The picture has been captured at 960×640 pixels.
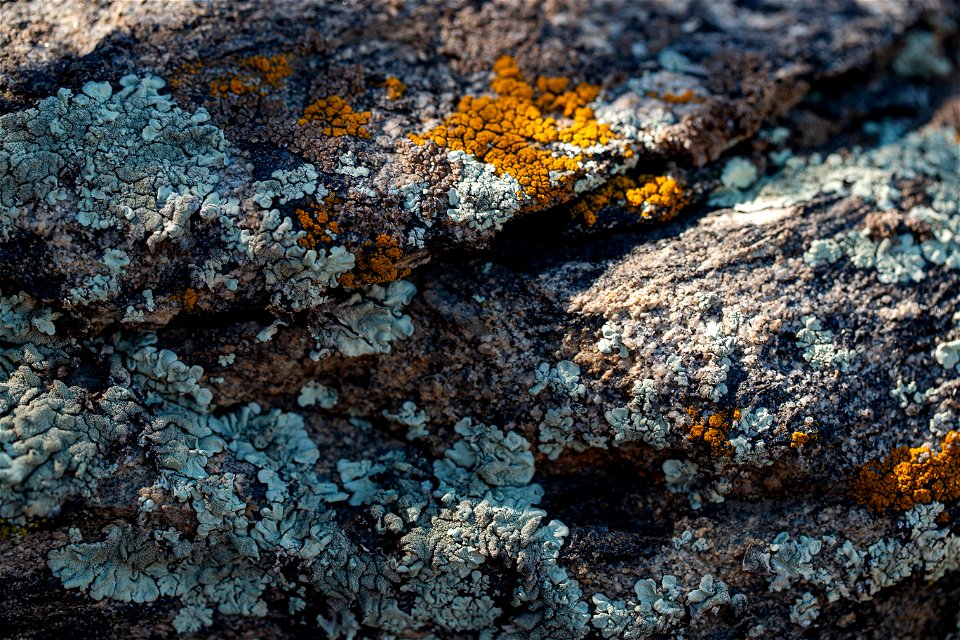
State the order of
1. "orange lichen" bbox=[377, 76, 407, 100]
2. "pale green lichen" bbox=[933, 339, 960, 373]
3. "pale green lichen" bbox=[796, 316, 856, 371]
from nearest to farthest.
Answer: "pale green lichen" bbox=[796, 316, 856, 371]
"pale green lichen" bbox=[933, 339, 960, 373]
"orange lichen" bbox=[377, 76, 407, 100]

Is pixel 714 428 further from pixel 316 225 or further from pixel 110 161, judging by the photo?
pixel 110 161

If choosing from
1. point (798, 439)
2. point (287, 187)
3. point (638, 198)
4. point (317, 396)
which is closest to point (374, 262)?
point (287, 187)

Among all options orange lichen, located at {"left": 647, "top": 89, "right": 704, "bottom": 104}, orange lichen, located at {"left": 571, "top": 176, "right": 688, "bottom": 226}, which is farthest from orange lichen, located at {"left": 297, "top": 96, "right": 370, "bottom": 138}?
orange lichen, located at {"left": 647, "top": 89, "right": 704, "bottom": 104}

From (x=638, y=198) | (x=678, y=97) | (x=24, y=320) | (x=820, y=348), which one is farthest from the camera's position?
(x=678, y=97)

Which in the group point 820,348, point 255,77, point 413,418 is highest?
point 255,77

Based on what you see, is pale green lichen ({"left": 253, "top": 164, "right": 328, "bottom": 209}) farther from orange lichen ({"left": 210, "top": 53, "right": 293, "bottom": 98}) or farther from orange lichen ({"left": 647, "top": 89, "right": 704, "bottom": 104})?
orange lichen ({"left": 647, "top": 89, "right": 704, "bottom": 104})

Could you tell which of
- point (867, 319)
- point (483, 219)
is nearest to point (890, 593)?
point (867, 319)

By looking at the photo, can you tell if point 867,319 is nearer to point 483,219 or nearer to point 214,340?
point 483,219
